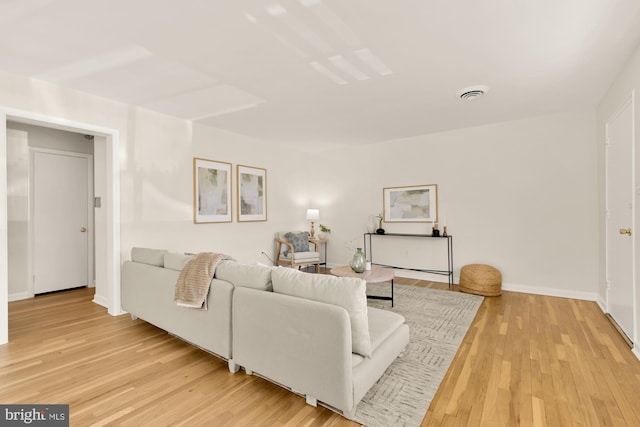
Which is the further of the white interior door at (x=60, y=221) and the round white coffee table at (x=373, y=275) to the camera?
the white interior door at (x=60, y=221)

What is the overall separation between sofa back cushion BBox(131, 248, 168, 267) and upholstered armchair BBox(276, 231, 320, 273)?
2408 millimetres

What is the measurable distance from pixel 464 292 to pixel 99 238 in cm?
510

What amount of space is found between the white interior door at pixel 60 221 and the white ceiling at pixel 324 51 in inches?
78.5

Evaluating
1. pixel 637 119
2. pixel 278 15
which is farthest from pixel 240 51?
pixel 637 119

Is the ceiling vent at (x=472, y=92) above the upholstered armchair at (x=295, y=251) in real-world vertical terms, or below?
above

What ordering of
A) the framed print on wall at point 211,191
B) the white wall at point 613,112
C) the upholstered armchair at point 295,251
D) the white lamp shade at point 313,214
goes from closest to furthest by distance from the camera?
the white wall at point 613,112 → the framed print on wall at point 211,191 → the upholstered armchair at point 295,251 → the white lamp shade at point 313,214

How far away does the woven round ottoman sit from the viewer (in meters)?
4.20

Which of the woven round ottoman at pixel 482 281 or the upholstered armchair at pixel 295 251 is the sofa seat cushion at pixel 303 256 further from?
the woven round ottoman at pixel 482 281

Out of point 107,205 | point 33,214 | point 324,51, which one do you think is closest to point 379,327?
point 324,51

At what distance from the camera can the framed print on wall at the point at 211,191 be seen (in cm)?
447

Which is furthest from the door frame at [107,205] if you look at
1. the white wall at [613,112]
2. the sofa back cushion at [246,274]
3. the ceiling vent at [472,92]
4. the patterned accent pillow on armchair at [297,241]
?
the white wall at [613,112]

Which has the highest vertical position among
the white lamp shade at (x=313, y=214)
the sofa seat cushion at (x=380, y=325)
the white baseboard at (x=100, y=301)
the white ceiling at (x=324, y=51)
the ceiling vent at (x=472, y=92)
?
the white ceiling at (x=324, y=51)

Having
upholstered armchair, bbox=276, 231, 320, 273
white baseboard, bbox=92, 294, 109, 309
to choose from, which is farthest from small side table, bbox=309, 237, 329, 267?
white baseboard, bbox=92, 294, 109, 309

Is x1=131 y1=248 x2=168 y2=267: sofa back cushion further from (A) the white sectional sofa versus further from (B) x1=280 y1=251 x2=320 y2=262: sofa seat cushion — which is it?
(B) x1=280 y1=251 x2=320 y2=262: sofa seat cushion
